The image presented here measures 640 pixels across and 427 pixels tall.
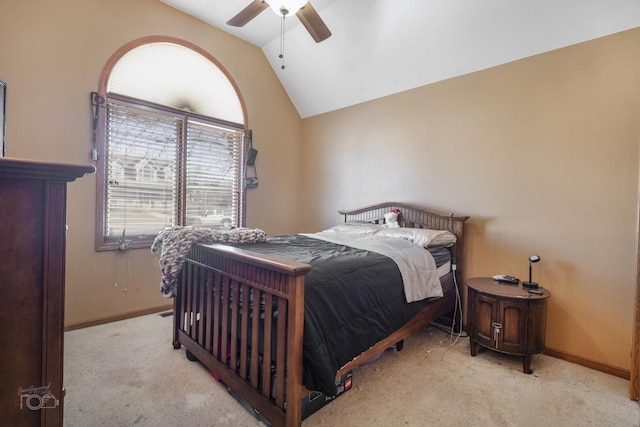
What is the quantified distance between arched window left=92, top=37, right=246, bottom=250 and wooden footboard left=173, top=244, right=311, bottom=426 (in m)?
1.34

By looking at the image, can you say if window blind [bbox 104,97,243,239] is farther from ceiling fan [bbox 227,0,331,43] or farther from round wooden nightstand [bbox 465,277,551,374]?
round wooden nightstand [bbox 465,277,551,374]

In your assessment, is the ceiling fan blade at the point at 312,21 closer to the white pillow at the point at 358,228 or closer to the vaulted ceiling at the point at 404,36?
the vaulted ceiling at the point at 404,36

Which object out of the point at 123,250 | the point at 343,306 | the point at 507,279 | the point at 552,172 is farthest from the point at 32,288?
the point at 552,172

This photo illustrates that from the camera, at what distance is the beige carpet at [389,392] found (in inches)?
65.1

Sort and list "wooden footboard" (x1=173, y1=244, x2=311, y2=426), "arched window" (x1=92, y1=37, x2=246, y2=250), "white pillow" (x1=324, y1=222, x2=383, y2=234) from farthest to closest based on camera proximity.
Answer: "white pillow" (x1=324, y1=222, x2=383, y2=234)
"arched window" (x1=92, y1=37, x2=246, y2=250)
"wooden footboard" (x1=173, y1=244, x2=311, y2=426)

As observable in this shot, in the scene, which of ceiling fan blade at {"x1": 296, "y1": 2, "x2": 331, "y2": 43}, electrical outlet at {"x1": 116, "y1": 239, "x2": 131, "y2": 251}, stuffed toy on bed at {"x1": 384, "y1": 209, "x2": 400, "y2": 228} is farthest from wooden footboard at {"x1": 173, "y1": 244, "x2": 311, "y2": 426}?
stuffed toy on bed at {"x1": 384, "y1": 209, "x2": 400, "y2": 228}

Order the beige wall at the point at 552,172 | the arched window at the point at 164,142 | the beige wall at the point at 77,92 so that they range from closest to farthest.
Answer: the beige wall at the point at 552,172 → the beige wall at the point at 77,92 → the arched window at the point at 164,142

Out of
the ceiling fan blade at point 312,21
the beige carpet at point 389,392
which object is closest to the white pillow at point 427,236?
the beige carpet at point 389,392

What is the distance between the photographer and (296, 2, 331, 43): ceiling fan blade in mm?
2238

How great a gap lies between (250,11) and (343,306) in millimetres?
2291

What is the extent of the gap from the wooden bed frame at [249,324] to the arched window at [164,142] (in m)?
1.29

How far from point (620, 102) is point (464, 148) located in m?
1.11

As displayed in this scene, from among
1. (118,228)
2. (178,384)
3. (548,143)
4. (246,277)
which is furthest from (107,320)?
(548,143)

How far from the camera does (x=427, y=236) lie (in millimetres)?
2670
